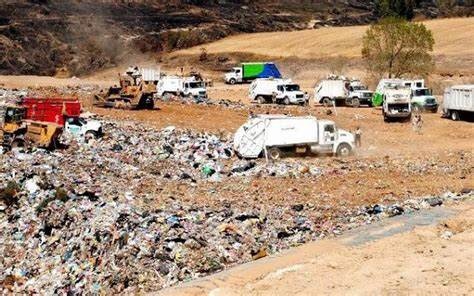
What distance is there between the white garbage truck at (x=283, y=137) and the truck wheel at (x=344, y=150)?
31 cm

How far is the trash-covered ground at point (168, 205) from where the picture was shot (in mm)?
16234

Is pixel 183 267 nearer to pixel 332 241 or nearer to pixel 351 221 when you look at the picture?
pixel 332 241

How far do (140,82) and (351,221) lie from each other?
26272 mm

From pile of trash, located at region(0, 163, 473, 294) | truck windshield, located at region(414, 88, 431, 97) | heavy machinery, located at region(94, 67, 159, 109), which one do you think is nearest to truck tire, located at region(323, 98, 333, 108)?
truck windshield, located at region(414, 88, 431, 97)

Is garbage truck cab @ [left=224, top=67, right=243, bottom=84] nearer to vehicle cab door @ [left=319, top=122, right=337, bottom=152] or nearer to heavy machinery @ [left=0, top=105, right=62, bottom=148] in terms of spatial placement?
heavy machinery @ [left=0, top=105, right=62, bottom=148]

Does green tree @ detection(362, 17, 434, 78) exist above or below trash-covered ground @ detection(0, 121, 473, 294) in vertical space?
above

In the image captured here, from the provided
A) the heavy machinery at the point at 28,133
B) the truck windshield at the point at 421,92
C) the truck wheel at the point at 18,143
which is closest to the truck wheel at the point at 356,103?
the truck windshield at the point at 421,92

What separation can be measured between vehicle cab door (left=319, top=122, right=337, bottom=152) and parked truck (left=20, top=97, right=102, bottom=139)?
937cm

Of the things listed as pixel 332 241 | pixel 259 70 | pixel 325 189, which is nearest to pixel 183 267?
pixel 332 241

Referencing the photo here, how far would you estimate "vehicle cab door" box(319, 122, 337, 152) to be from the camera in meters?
28.0

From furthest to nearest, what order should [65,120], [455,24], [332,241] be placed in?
[455,24], [65,120], [332,241]

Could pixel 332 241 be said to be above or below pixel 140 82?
below

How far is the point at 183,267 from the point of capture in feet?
51.3

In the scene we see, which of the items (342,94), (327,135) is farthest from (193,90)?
(327,135)
